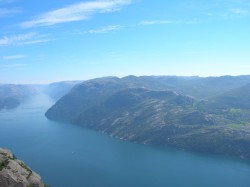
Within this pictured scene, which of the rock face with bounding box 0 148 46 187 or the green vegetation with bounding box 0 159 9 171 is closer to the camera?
the rock face with bounding box 0 148 46 187

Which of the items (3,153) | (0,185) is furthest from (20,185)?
(3,153)

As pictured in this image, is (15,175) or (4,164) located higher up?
(4,164)

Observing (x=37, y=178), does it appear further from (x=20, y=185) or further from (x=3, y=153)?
(x=3, y=153)

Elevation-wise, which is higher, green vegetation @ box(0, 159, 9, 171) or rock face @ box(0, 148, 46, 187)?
green vegetation @ box(0, 159, 9, 171)

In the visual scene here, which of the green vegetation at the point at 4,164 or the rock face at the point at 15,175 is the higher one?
the green vegetation at the point at 4,164

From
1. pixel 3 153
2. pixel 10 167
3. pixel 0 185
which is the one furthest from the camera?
pixel 3 153

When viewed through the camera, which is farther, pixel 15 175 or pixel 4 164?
pixel 4 164

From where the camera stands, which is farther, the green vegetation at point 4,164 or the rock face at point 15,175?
the green vegetation at point 4,164

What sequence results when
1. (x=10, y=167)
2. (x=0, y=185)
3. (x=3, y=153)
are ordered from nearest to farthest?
(x=0, y=185) < (x=10, y=167) < (x=3, y=153)
